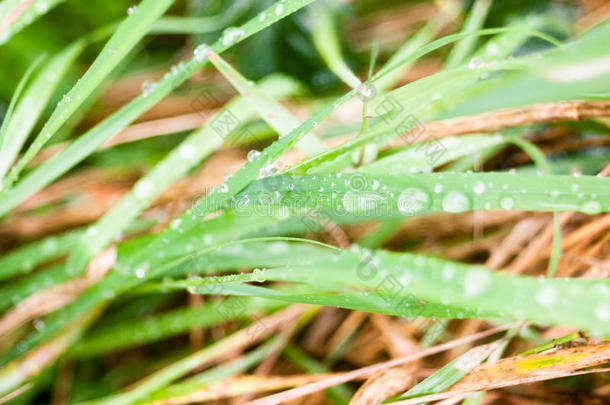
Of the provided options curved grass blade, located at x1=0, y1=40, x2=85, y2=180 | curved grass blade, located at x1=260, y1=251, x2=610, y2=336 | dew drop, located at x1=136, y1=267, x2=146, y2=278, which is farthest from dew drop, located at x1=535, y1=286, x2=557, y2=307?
curved grass blade, located at x1=0, y1=40, x2=85, y2=180

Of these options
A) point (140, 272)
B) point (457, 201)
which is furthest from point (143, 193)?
point (457, 201)

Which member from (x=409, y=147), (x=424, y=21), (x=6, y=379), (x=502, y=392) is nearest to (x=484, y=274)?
(x=409, y=147)

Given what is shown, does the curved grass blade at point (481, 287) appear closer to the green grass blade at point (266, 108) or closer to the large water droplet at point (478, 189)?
the large water droplet at point (478, 189)

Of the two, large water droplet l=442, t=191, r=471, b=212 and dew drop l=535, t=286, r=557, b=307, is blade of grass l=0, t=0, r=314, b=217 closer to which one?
large water droplet l=442, t=191, r=471, b=212

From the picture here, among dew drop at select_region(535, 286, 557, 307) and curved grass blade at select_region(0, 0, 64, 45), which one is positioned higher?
curved grass blade at select_region(0, 0, 64, 45)

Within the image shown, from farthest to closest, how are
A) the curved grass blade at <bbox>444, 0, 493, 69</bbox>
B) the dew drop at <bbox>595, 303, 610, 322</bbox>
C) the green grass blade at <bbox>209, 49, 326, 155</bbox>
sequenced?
the curved grass blade at <bbox>444, 0, 493, 69</bbox> → the green grass blade at <bbox>209, 49, 326, 155</bbox> → the dew drop at <bbox>595, 303, 610, 322</bbox>

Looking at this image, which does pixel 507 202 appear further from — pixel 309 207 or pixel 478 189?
pixel 309 207

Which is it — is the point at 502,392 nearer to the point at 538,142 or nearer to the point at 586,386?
the point at 586,386

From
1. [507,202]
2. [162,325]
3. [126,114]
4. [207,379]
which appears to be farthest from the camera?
[162,325]
